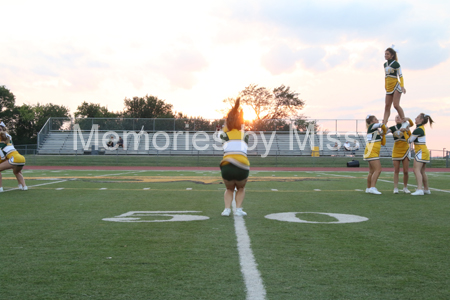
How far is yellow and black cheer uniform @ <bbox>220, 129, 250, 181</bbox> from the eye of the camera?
6324 mm

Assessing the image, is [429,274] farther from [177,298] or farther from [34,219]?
[34,219]

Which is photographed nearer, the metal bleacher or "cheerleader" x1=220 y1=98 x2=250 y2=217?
"cheerleader" x1=220 y1=98 x2=250 y2=217

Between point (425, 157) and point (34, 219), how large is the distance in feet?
27.1

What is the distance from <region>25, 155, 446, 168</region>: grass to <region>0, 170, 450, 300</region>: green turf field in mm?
25299

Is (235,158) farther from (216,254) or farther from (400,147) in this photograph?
(400,147)

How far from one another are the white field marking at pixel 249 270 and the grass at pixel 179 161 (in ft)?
89.7

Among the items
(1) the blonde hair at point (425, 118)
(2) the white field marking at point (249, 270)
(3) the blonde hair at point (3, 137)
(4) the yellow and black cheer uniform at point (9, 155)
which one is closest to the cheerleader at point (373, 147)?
(1) the blonde hair at point (425, 118)

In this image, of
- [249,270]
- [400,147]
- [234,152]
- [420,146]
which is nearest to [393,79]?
[420,146]

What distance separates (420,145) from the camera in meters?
9.84

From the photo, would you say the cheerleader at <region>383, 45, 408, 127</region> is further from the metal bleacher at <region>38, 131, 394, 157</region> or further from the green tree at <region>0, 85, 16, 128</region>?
the green tree at <region>0, 85, 16, 128</region>

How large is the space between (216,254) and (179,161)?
1154 inches

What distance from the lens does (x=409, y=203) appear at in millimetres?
8242

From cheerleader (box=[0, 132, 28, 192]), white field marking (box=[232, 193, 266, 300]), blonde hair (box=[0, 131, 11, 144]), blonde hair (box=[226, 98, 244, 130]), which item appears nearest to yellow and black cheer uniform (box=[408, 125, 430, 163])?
blonde hair (box=[226, 98, 244, 130])

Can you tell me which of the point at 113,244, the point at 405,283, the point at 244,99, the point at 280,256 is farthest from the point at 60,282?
the point at 244,99
